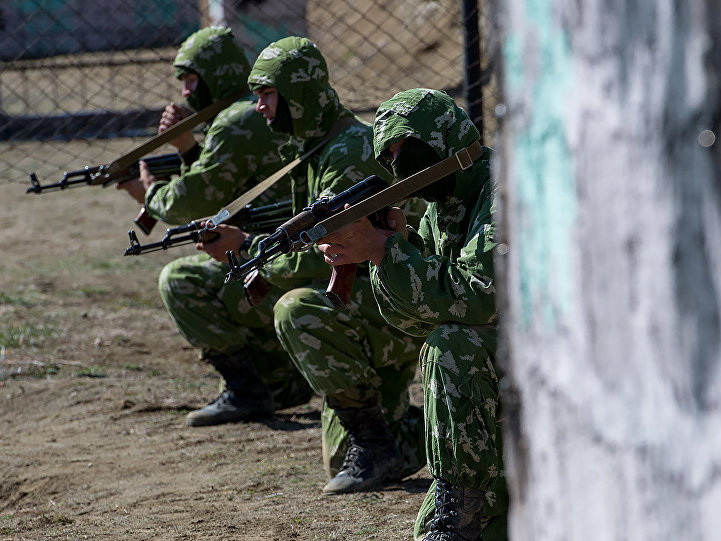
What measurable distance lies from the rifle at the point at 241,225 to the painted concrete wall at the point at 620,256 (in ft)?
11.3

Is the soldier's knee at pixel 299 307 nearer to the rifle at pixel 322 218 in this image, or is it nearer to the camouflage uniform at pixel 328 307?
the camouflage uniform at pixel 328 307

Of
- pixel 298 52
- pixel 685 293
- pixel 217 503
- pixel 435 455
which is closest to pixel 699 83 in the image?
pixel 685 293

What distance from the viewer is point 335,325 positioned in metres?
4.15

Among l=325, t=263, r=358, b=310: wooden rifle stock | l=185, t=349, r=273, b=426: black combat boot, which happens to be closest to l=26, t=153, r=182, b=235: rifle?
l=185, t=349, r=273, b=426: black combat boot

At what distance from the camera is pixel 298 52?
4.59 m

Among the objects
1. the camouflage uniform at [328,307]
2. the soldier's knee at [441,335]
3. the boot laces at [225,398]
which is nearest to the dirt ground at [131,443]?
the boot laces at [225,398]

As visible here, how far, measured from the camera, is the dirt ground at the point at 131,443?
12.7ft

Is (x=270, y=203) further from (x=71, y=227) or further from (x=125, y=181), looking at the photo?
(x=71, y=227)

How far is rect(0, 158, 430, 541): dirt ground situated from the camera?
386cm

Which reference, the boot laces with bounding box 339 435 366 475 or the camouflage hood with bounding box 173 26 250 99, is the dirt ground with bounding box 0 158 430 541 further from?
the camouflage hood with bounding box 173 26 250 99

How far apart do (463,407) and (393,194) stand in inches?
24.6

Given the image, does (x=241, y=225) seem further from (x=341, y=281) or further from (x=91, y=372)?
(x=91, y=372)

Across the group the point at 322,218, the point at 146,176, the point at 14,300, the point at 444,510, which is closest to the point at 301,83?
the point at 322,218

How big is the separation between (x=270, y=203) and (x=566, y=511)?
3.79 metres
